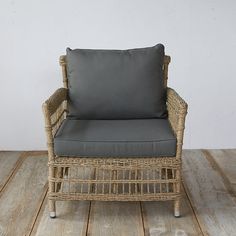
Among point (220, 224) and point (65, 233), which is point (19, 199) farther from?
point (220, 224)

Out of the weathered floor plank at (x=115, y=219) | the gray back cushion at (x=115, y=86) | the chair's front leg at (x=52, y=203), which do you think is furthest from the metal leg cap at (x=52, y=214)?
the gray back cushion at (x=115, y=86)

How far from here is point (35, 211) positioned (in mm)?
1918

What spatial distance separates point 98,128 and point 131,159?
0.87 ft

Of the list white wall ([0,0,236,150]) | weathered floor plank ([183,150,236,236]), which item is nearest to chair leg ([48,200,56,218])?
weathered floor plank ([183,150,236,236])

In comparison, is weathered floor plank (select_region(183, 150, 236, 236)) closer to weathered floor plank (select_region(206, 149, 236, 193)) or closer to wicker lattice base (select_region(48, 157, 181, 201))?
weathered floor plank (select_region(206, 149, 236, 193))

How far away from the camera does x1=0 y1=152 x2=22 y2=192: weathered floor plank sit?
2.31 m

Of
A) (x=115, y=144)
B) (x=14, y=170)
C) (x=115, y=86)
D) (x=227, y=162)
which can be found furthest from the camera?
(x=227, y=162)

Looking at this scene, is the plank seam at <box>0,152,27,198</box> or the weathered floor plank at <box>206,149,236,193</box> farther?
the weathered floor plank at <box>206,149,236,193</box>

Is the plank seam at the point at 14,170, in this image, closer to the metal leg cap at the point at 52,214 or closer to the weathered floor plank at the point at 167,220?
the metal leg cap at the point at 52,214

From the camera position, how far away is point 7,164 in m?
2.53

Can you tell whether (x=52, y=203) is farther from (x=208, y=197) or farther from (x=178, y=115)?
(x=208, y=197)

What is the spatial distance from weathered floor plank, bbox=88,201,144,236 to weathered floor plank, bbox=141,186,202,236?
4cm

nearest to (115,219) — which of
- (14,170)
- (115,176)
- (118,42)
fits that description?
(115,176)

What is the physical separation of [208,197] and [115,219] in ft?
1.90
